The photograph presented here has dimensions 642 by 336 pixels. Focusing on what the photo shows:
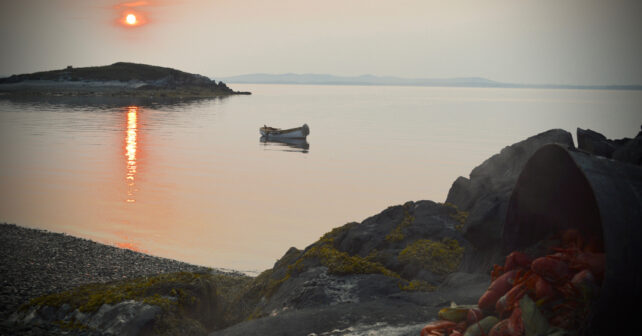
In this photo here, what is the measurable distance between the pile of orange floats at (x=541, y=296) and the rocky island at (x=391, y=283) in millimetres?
27

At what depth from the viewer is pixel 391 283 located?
9508mm

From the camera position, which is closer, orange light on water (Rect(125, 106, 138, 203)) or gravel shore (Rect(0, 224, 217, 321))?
gravel shore (Rect(0, 224, 217, 321))

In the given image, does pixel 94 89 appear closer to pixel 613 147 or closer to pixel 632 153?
pixel 613 147

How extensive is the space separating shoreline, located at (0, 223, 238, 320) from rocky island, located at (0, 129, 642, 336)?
0.11 metres

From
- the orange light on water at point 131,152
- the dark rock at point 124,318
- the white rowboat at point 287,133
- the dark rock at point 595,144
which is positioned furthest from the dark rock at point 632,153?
the white rowboat at point 287,133

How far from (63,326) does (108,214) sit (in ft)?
57.9

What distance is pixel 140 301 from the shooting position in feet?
32.8

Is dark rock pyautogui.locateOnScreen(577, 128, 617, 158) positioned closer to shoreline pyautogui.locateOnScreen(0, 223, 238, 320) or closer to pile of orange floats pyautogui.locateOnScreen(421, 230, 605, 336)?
pile of orange floats pyautogui.locateOnScreen(421, 230, 605, 336)

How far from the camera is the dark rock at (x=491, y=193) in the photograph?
30.9 ft

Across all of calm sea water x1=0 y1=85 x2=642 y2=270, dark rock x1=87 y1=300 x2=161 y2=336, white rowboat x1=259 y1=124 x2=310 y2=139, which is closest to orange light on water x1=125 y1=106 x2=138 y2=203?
calm sea water x1=0 y1=85 x2=642 y2=270

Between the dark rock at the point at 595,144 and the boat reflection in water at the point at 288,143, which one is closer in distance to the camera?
the dark rock at the point at 595,144

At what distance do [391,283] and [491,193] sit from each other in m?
2.56

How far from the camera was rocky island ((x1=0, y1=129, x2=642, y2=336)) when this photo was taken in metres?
5.19

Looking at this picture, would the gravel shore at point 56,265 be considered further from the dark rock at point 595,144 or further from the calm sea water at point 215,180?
the dark rock at point 595,144
